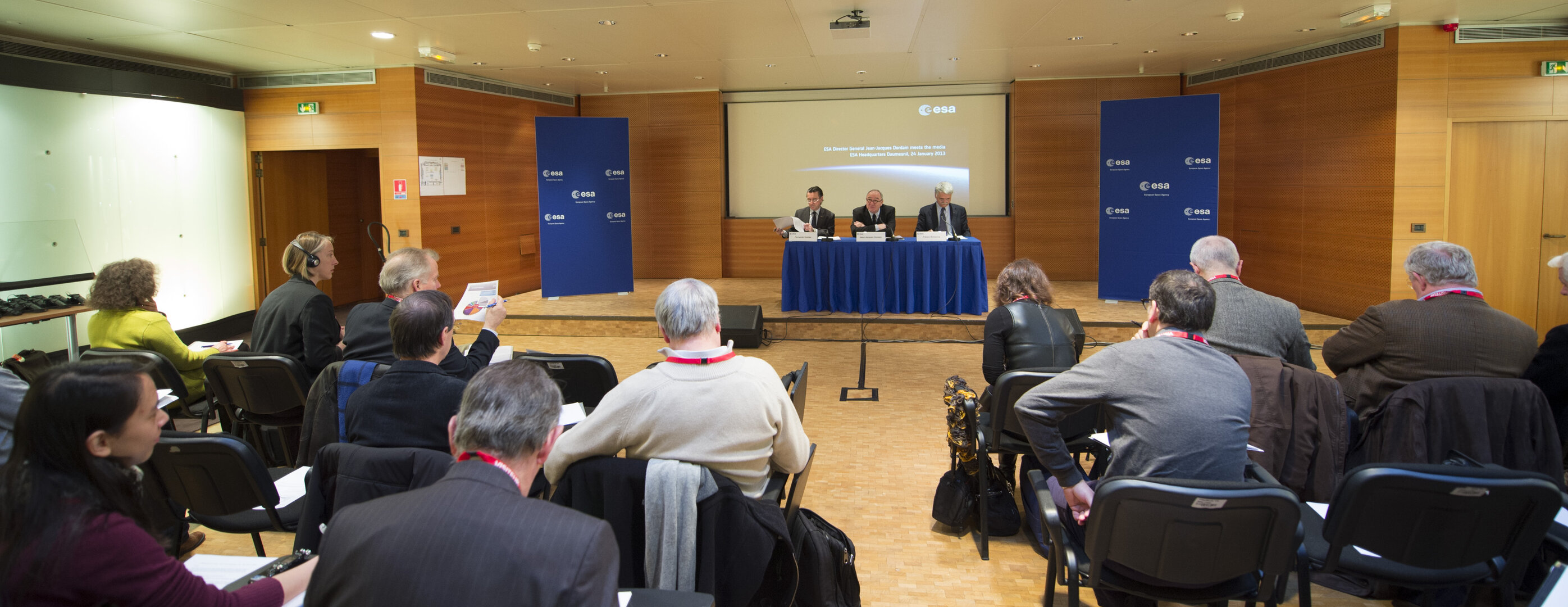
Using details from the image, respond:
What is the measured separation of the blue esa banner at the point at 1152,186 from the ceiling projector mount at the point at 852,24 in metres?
3.25

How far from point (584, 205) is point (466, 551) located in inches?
356

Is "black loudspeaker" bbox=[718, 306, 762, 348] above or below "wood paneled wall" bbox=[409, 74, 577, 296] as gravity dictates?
below

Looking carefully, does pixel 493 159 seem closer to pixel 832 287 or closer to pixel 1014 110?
pixel 832 287

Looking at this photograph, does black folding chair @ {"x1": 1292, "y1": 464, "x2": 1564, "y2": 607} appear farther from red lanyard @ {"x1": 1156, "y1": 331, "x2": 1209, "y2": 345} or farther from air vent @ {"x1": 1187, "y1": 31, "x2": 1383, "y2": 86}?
air vent @ {"x1": 1187, "y1": 31, "x2": 1383, "y2": 86}

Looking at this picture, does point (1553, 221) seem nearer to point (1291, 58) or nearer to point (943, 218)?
point (1291, 58)

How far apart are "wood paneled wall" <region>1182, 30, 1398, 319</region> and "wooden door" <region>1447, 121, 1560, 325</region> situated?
0.59 m

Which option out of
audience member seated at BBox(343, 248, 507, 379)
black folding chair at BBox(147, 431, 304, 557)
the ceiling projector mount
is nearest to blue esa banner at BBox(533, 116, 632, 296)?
the ceiling projector mount

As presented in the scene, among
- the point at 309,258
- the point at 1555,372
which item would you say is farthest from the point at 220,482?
the point at 1555,372

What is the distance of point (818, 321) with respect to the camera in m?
8.10

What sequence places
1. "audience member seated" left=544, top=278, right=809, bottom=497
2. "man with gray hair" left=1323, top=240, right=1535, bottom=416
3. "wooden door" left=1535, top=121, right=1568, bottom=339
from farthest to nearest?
1. "wooden door" left=1535, top=121, right=1568, bottom=339
2. "man with gray hair" left=1323, top=240, right=1535, bottom=416
3. "audience member seated" left=544, top=278, right=809, bottom=497

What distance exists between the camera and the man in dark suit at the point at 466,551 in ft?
3.72

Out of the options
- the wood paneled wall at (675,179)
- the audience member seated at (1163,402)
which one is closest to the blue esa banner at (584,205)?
the wood paneled wall at (675,179)

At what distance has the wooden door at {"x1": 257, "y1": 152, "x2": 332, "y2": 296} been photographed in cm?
930

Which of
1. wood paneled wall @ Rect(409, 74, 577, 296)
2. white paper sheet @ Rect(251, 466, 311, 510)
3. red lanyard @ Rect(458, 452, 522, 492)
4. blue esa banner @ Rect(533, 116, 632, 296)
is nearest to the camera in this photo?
red lanyard @ Rect(458, 452, 522, 492)
